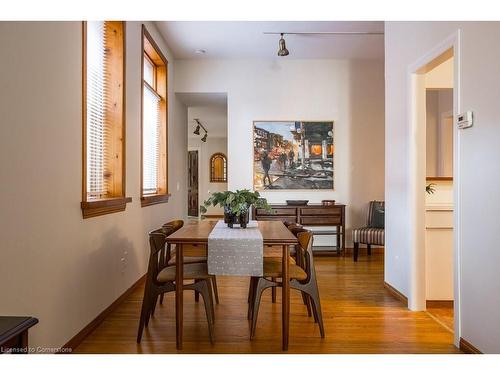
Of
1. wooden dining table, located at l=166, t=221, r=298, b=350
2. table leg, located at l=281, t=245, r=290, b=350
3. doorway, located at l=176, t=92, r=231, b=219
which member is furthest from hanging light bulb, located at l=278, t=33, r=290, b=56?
doorway, located at l=176, t=92, r=231, b=219

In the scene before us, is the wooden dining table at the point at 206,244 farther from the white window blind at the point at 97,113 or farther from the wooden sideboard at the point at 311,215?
the wooden sideboard at the point at 311,215

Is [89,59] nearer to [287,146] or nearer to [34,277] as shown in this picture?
[34,277]

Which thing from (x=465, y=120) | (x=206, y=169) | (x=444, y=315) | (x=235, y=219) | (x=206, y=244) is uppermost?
(x=206, y=169)

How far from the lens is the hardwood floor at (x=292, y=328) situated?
8.14 ft

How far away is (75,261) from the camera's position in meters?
2.46

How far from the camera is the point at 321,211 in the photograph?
5.65 meters

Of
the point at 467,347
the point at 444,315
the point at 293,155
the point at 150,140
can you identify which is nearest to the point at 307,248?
the point at 467,347

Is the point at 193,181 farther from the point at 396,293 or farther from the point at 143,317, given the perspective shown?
the point at 143,317

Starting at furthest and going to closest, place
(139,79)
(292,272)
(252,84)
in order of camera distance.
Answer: (252,84) < (139,79) < (292,272)

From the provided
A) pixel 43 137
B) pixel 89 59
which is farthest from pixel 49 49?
pixel 89 59

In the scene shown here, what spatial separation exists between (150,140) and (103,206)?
6.56ft

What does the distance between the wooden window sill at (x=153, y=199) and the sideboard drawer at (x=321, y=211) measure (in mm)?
1934
